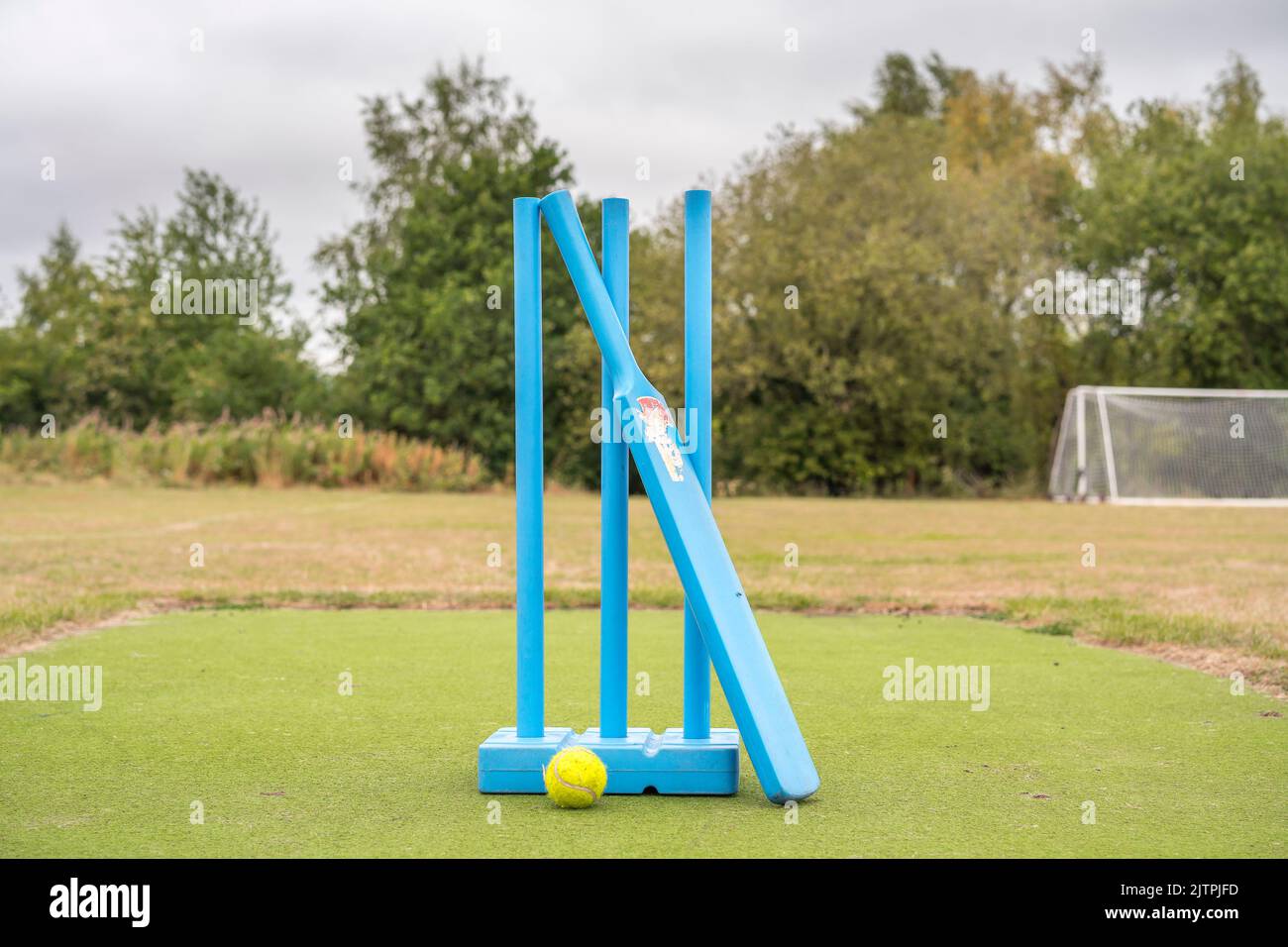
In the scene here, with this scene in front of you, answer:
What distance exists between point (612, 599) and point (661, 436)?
22.2 inches

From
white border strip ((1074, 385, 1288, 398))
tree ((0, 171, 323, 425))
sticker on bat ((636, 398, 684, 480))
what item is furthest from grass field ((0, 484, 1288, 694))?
tree ((0, 171, 323, 425))

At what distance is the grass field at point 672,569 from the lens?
852 cm

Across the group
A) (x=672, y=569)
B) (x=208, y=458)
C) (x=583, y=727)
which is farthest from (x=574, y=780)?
(x=208, y=458)

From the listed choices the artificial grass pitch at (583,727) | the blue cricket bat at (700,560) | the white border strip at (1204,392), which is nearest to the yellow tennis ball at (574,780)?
the artificial grass pitch at (583,727)

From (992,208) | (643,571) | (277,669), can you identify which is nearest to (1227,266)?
(992,208)

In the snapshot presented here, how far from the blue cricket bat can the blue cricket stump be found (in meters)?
0.07

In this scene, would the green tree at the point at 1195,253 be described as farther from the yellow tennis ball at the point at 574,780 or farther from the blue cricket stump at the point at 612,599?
the yellow tennis ball at the point at 574,780

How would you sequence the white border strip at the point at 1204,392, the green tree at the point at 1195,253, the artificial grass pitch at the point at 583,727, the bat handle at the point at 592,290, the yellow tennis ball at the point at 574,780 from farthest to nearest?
1. the green tree at the point at 1195,253
2. the white border strip at the point at 1204,392
3. the bat handle at the point at 592,290
4. the yellow tennis ball at the point at 574,780
5. the artificial grass pitch at the point at 583,727

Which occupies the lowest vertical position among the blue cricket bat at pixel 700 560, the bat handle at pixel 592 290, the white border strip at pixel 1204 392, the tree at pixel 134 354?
the blue cricket bat at pixel 700 560

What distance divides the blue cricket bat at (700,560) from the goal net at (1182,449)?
2567 cm

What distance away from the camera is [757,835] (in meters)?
3.56
